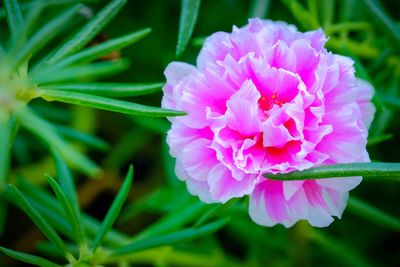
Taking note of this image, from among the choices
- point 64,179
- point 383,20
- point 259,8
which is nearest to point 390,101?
point 383,20

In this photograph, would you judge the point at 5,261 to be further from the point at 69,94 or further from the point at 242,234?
the point at 69,94

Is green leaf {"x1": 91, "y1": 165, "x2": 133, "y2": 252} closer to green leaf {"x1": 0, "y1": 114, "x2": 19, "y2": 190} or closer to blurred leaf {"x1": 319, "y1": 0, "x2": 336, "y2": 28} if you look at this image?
green leaf {"x1": 0, "y1": 114, "x2": 19, "y2": 190}

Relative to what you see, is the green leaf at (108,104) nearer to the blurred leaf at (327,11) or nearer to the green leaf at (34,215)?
the green leaf at (34,215)

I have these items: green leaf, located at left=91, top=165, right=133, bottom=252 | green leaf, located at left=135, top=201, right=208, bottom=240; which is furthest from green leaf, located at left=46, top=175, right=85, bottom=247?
green leaf, located at left=135, top=201, right=208, bottom=240

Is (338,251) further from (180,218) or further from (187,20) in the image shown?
(187,20)

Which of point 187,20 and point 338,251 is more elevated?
point 187,20

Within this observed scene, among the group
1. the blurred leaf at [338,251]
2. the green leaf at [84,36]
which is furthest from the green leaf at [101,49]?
the blurred leaf at [338,251]

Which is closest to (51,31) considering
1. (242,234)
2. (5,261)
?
(242,234)
